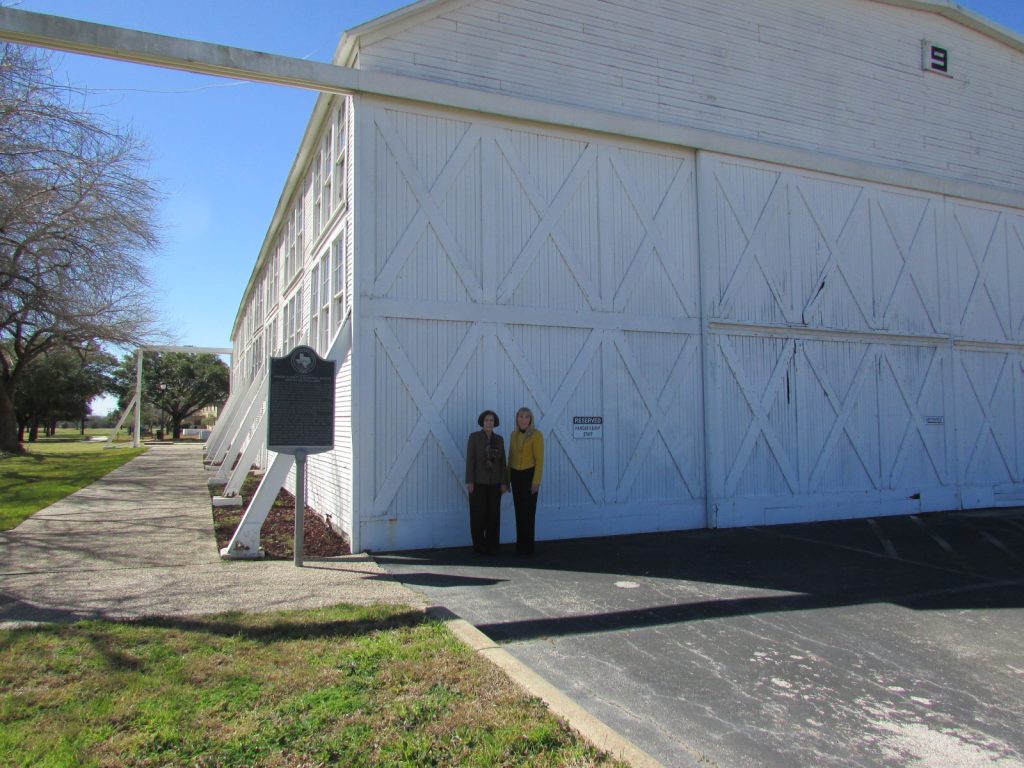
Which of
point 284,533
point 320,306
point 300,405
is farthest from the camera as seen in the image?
point 320,306

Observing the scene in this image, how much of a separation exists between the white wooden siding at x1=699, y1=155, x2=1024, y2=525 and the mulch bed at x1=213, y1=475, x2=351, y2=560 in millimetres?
5616

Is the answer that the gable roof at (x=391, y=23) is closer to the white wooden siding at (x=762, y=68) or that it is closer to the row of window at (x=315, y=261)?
the white wooden siding at (x=762, y=68)

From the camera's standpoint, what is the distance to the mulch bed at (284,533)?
901cm

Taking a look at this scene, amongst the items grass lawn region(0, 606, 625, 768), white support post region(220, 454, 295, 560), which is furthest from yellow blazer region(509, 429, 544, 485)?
grass lawn region(0, 606, 625, 768)

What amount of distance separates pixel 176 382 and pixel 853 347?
54.0m

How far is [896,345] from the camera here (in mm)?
13078

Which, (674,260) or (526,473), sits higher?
(674,260)

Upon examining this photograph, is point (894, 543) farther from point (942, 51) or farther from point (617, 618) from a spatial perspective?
point (942, 51)

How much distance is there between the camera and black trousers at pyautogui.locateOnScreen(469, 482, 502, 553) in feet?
29.4

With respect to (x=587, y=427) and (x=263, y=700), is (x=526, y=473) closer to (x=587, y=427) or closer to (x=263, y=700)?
(x=587, y=427)

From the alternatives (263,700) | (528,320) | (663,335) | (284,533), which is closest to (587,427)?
(528,320)

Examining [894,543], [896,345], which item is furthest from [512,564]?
[896,345]

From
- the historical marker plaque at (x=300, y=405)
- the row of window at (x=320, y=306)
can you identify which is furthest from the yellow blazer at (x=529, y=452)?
the row of window at (x=320, y=306)

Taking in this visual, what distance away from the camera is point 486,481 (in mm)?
8852
